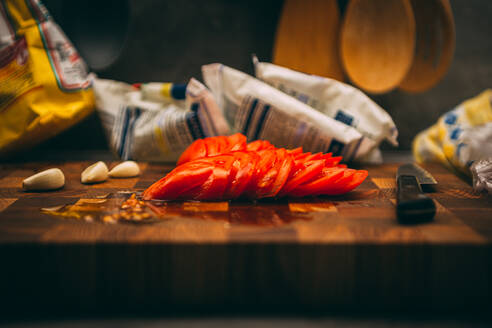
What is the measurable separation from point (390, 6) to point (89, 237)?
907 mm

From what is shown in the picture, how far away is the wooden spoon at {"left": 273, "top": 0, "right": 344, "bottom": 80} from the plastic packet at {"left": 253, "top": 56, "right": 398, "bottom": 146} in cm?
22

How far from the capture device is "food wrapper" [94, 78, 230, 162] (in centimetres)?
90

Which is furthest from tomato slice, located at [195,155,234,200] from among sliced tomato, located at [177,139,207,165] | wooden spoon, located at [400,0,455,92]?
wooden spoon, located at [400,0,455,92]

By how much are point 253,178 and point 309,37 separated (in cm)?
63

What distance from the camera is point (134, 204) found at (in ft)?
2.03

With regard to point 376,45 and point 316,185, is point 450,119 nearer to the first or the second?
point 376,45

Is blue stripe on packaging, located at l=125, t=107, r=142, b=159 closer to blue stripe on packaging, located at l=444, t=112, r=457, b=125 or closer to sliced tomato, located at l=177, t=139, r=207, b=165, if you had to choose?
sliced tomato, located at l=177, t=139, r=207, b=165

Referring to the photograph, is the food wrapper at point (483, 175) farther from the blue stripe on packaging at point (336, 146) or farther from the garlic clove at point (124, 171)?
the garlic clove at point (124, 171)

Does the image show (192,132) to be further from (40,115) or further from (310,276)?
(310,276)

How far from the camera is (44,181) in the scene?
27.2 inches

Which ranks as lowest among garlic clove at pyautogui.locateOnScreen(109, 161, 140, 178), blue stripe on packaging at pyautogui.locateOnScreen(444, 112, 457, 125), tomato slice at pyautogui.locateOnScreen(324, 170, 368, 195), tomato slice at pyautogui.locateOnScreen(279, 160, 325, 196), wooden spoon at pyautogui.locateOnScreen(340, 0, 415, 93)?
garlic clove at pyautogui.locateOnScreen(109, 161, 140, 178)

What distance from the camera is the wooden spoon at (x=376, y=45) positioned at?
107 cm

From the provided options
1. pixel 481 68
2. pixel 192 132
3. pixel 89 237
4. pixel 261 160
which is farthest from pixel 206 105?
pixel 481 68

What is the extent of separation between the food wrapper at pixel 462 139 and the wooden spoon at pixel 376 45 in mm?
165
